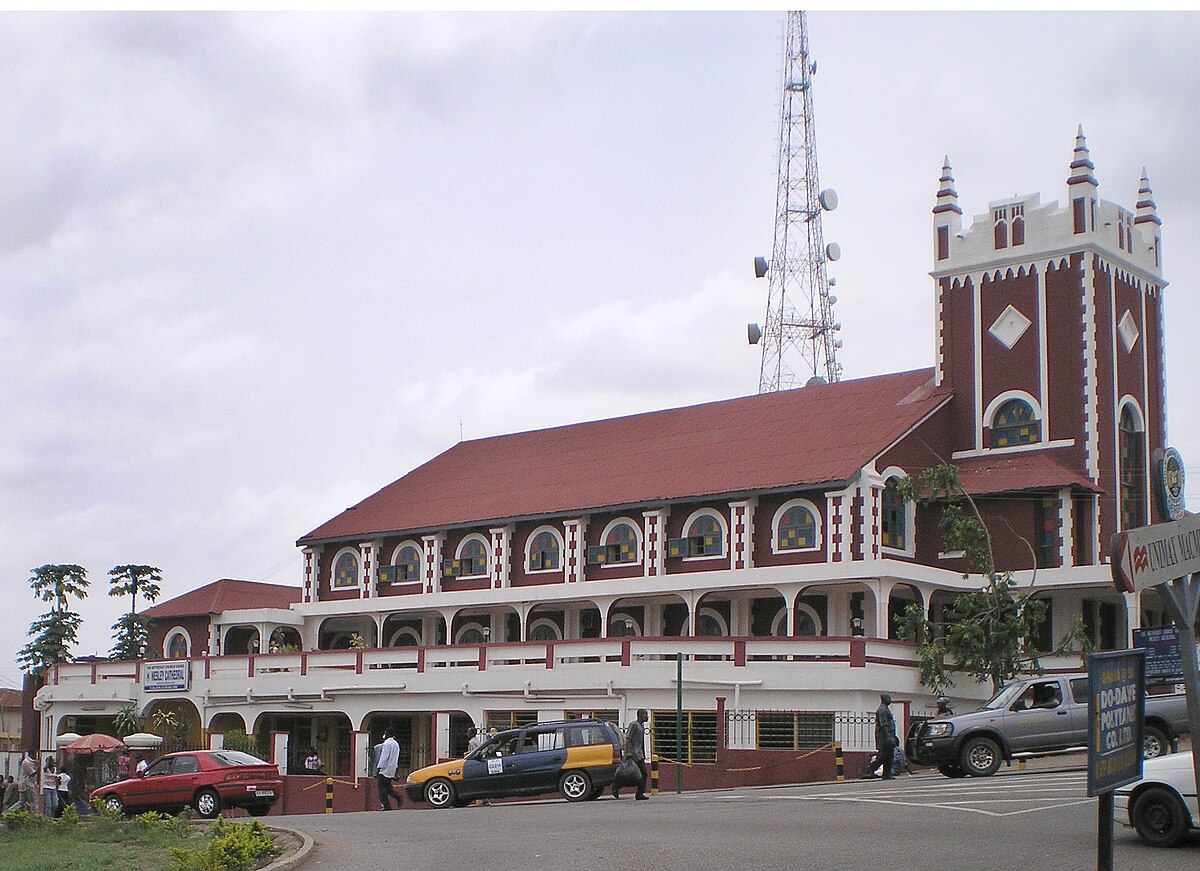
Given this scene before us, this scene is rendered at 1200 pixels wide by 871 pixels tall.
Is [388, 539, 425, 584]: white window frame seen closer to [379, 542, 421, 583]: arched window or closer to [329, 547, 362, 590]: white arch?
[379, 542, 421, 583]: arched window

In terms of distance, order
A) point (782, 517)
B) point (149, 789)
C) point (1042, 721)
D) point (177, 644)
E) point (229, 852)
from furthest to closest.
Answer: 1. point (177, 644)
2. point (782, 517)
3. point (149, 789)
4. point (1042, 721)
5. point (229, 852)

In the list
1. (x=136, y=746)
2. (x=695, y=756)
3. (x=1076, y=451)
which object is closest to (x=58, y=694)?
(x=136, y=746)

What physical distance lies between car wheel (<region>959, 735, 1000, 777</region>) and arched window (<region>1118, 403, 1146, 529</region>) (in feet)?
53.1

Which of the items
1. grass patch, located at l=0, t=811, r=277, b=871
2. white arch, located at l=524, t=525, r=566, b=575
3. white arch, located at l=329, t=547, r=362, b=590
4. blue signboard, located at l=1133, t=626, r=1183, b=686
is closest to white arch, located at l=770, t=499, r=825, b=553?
white arch, located at l=524, t=525, r=566, b=575

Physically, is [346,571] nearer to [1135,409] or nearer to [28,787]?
[28,787]

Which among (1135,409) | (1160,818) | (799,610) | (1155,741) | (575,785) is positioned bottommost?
(575,785)

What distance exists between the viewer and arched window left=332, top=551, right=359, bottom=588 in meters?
53.2

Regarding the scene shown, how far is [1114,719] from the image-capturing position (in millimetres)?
10766

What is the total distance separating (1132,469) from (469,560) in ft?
66.0

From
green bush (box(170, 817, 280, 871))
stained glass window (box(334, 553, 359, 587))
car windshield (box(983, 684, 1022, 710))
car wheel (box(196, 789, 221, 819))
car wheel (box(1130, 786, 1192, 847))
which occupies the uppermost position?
stained glass window (box(334, 553, 359, 587))

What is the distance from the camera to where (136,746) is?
1747 inches

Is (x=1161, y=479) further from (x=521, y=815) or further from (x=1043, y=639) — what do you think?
(x=521, y=815)

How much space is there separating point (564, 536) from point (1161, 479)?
17.0 meters

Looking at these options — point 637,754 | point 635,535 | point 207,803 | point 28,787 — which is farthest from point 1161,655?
point 28,787
